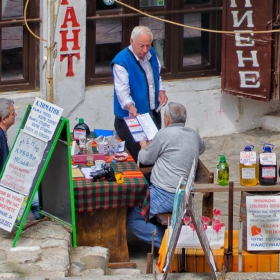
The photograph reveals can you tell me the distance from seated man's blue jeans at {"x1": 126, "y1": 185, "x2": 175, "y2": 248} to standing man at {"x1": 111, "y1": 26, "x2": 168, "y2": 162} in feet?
3.73

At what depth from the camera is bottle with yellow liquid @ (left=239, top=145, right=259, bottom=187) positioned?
21.1 feet

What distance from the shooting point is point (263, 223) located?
6.45 m

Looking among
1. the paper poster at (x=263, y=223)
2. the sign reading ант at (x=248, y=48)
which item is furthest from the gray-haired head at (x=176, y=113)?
the sign reading ант at (x=248, y=48)

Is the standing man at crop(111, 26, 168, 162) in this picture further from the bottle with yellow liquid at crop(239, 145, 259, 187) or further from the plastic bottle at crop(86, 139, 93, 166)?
the bottle with yellow liquid at crop(239, 145, 259, 187)

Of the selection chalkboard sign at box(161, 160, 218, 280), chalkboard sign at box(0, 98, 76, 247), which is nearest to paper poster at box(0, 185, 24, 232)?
chalkboard sign at box(0, 98, 76, 247)

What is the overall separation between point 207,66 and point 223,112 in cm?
59

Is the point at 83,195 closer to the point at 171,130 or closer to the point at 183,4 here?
the point at 171,130

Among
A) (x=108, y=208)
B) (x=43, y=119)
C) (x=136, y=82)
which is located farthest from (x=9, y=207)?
(x=136, y=82)

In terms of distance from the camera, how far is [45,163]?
691cm

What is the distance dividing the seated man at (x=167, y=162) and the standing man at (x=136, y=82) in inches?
35.9

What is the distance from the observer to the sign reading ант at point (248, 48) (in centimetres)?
999

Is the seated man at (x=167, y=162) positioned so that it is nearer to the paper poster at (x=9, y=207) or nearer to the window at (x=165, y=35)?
the paper poster at (x=9, y=207)

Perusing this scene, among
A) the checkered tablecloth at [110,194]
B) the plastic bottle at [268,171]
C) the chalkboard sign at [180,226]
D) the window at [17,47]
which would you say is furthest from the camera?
the window at [17,47]

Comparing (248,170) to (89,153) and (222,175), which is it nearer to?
(222,175)
